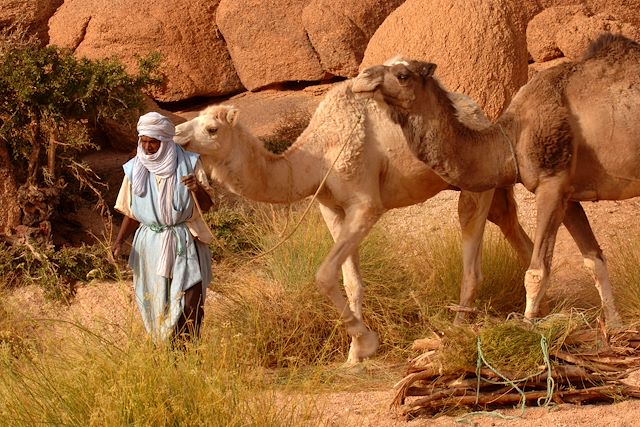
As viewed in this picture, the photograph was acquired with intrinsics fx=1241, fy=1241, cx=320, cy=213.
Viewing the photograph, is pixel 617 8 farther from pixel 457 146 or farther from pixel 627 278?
pixel 457 146

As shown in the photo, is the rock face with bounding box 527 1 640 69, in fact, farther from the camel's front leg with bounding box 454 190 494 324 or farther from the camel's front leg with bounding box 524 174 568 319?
the camel's front leg with bounding box 524 174 568 319

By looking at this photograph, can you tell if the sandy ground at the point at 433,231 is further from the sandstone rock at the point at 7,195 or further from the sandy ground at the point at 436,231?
the sandstone rock at the point at 7,195

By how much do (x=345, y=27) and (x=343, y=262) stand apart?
7.35m

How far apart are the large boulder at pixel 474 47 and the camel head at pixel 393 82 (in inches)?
189

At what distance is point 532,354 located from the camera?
6.64 metres

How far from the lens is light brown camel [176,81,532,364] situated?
8336 mm

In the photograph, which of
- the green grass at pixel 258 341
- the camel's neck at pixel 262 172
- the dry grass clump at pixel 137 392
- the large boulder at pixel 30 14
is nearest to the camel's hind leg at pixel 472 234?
the green grass at pixel 258 341

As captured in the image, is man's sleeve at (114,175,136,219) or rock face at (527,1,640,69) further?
rock face at (527,1,640,69)

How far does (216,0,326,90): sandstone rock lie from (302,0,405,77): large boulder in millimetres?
296

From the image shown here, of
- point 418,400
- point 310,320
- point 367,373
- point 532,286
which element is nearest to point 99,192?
point 310,320

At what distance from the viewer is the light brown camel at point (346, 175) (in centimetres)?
834

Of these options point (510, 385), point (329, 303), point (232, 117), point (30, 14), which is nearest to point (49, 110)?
point (329, 303)

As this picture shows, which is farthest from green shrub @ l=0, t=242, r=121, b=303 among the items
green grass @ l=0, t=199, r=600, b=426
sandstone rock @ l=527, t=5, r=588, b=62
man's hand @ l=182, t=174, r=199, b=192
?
sandstone rock @ l=527, t=5, r=588, b=62

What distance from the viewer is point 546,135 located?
26.0 ft
